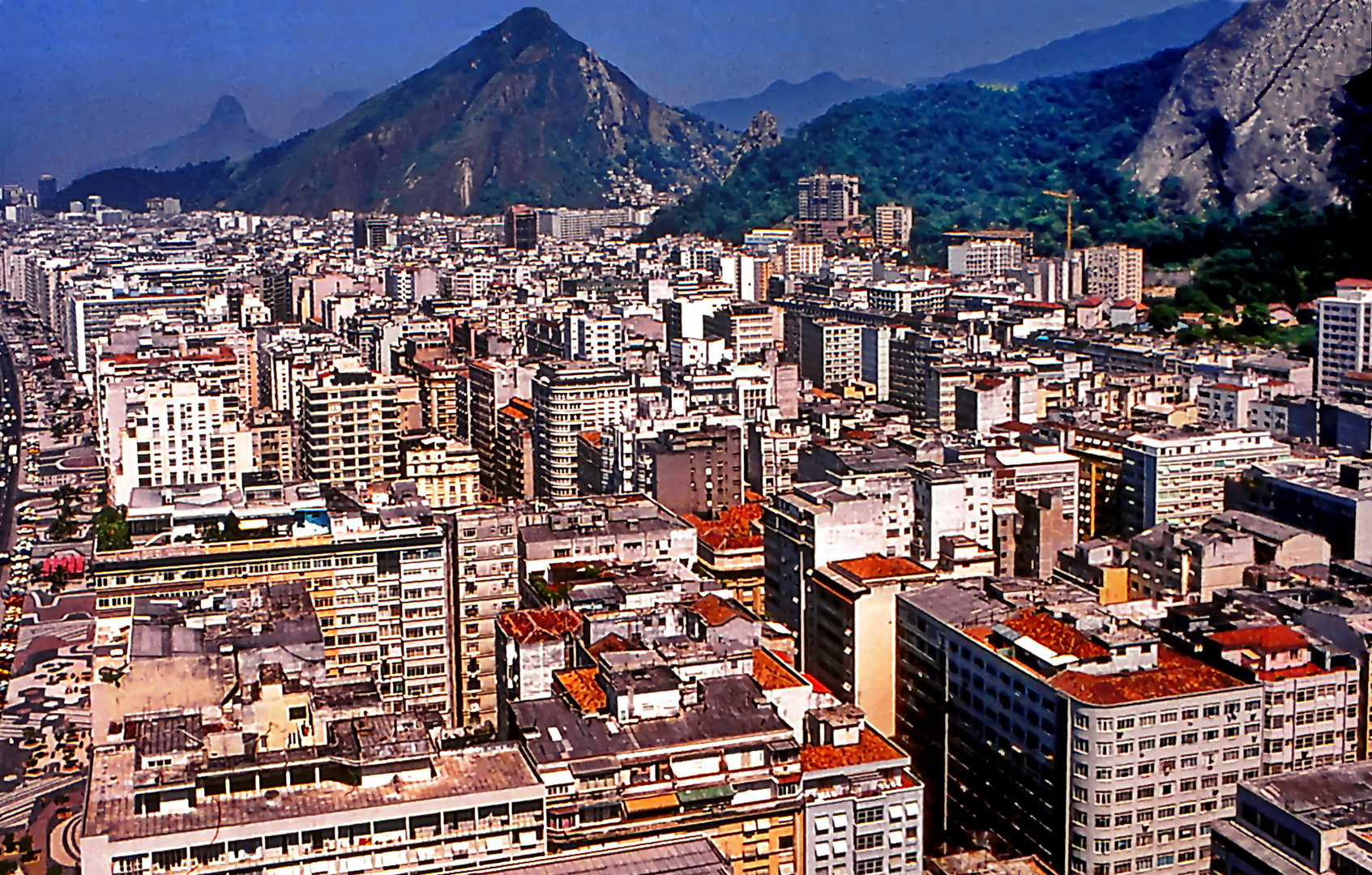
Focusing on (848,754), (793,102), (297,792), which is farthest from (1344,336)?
(793,102)

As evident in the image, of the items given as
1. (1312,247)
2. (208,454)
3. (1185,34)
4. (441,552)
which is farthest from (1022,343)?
(1185,34)

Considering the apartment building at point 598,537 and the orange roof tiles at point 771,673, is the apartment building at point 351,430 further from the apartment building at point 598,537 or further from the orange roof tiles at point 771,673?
the orange roof tiles at point 771,673

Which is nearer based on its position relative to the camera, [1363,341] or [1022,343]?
[1363,341]

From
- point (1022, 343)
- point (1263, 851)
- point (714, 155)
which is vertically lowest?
point (1263, 851)

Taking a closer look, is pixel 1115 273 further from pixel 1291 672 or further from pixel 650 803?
pixel 650 803

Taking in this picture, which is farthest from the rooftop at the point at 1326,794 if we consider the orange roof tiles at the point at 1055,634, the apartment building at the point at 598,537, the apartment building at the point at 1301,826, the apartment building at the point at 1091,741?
the apartment building at the point at 598,537

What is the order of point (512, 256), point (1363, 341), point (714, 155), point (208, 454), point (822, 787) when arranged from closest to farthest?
point (822, 787) → point (208, 454) → point (1363, 341) → point (512, 256) → point (714, 155)

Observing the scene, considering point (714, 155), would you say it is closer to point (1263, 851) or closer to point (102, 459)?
point (102, 459)

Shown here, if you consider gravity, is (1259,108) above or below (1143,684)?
above
